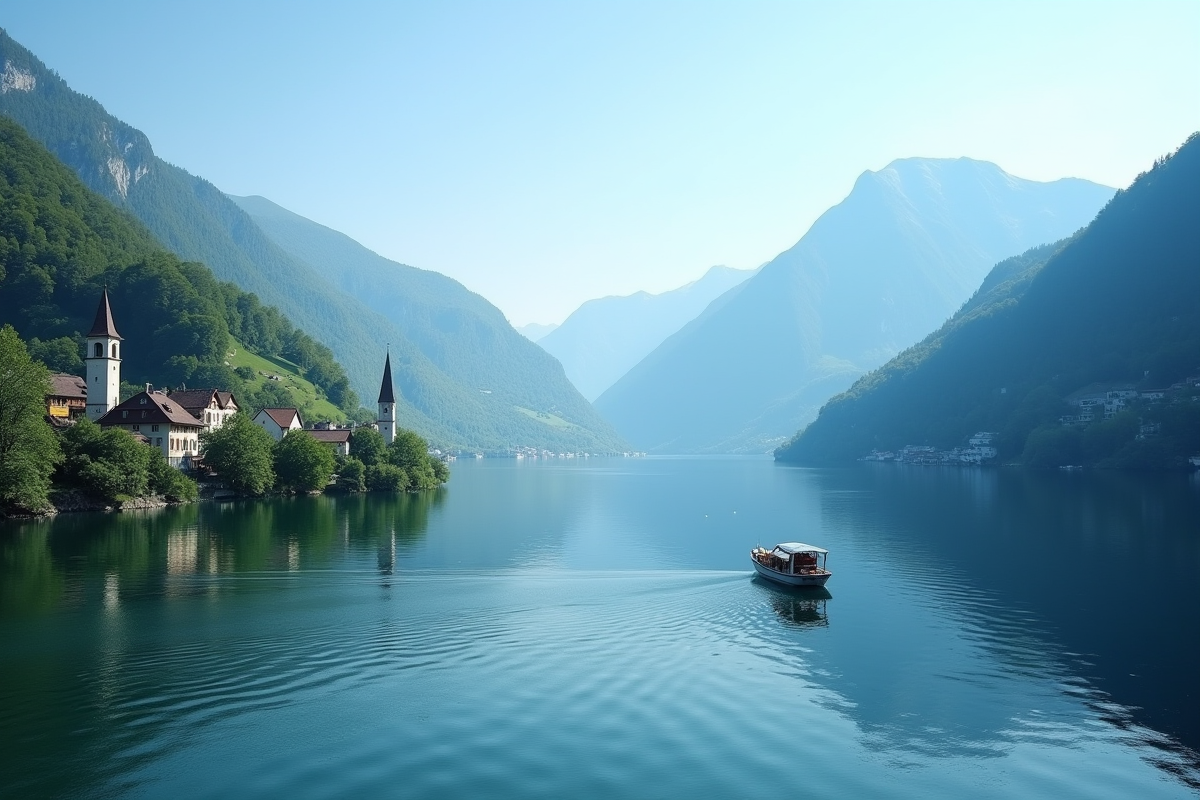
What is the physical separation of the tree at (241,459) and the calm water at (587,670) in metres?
33.2

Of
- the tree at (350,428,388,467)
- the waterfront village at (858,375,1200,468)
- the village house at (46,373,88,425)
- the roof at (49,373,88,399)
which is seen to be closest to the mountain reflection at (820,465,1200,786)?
the tree at (350,428,388,467)

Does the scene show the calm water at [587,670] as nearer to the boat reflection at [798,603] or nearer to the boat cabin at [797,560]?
the boat reflection at [798,603]

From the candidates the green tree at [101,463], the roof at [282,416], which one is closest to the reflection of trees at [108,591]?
the green tree at [101,463]

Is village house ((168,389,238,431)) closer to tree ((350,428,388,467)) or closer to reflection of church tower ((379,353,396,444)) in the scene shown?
tree ((350,428,388,467))

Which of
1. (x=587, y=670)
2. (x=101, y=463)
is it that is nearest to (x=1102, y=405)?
(x=101, y=463)

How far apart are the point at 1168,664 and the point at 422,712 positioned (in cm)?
2558

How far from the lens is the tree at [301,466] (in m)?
100

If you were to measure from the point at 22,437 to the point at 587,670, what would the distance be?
6086cm

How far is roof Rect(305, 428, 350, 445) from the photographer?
4966 inches

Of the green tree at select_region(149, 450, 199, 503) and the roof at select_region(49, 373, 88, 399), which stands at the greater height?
the roof at select_region(49, 373, 88, 399)

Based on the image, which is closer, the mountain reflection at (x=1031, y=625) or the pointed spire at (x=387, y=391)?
the mountain reflection at (x=1031, y=625)

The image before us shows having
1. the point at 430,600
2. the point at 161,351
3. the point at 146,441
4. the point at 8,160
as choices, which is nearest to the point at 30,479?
the point at 146,441

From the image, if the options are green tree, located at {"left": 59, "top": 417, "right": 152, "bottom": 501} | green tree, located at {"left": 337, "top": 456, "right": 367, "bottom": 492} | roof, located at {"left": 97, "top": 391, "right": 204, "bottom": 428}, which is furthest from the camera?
green tree, located at {"left": 337, "top": 456, "right": 367, "bottom": 492}

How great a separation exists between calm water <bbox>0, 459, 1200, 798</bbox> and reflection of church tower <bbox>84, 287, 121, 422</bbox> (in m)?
46.4
